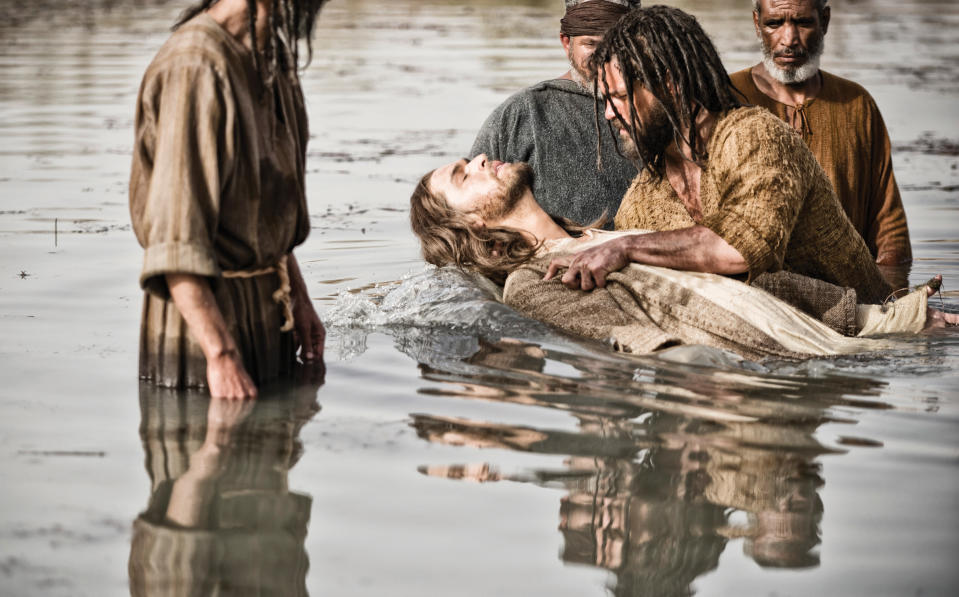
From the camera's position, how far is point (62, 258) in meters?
7.38

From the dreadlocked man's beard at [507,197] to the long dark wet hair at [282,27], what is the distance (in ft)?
6.31

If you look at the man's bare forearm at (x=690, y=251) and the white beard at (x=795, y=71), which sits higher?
the white beard at (x=795, y=71)

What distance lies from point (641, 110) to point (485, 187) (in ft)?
3.26

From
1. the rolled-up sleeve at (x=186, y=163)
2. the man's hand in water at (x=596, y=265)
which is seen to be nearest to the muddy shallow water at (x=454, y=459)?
the man's hand in water at (x=596, y=265)

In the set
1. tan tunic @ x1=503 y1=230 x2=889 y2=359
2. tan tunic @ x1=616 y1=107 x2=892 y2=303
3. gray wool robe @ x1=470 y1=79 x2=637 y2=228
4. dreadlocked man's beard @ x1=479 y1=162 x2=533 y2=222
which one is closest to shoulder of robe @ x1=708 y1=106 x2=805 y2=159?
tan tunic @ x1=616 y1=107 x2=892 y2=303

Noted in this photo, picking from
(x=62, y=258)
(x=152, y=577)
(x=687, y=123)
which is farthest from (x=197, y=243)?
(x=62, y=258)

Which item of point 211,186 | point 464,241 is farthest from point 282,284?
point 464,241

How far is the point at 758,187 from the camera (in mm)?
4762

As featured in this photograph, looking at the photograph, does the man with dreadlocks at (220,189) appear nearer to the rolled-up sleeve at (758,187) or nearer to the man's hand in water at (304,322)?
the man's hand in water at (304,322)

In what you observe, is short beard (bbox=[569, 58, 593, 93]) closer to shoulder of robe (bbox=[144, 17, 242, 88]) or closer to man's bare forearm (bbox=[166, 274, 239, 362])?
shoulder of robe (bbox=[144, 17, 242, 88])

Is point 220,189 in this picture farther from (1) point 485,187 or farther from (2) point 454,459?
(1) point 485,187

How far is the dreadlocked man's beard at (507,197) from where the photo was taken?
5703mm

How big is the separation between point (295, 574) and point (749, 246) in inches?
96.0

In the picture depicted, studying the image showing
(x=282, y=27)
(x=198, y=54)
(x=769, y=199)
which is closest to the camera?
(x=198, y=54)
